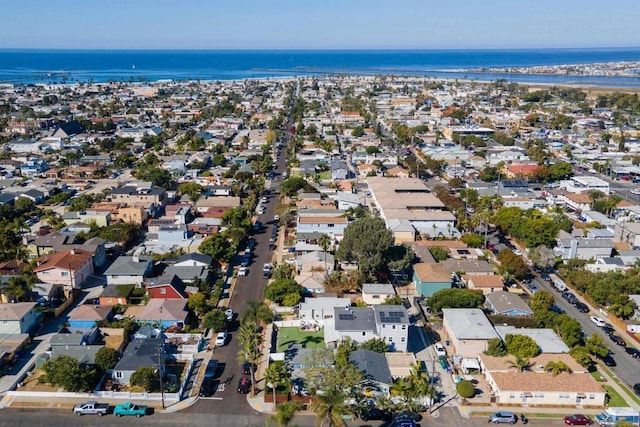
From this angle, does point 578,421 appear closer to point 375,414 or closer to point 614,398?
point 614,398

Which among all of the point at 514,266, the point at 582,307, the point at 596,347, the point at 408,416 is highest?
the point at 514,266

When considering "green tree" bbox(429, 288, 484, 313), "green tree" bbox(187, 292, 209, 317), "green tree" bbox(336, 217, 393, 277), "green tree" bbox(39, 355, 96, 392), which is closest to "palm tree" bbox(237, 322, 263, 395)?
"green tree" bbox(187, 292, 209, 317)

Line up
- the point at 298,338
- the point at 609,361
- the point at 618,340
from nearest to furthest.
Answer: the point at 609,361, the point at 298,338, the point at 618,340

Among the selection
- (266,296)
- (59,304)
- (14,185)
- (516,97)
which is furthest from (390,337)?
(516,97)

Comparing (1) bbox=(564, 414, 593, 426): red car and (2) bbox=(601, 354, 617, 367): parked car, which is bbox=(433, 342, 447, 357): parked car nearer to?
(1) bbox=(564, 414, 593, 426): red car

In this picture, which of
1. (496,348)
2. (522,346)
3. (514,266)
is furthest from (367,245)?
(522,346)

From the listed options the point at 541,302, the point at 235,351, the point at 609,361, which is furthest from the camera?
the point at 541,302

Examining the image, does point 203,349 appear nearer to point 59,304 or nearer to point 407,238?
point 59,304
